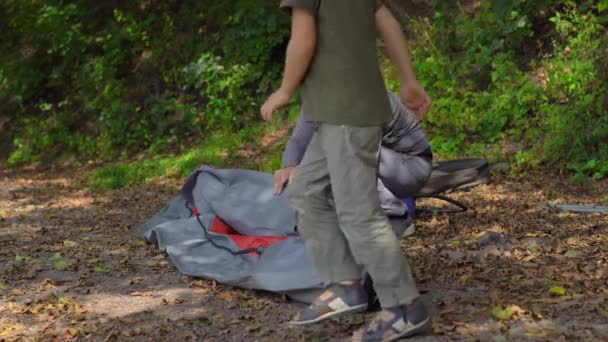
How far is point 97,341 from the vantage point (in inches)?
140

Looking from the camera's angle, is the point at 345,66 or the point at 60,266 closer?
the point at 345,66

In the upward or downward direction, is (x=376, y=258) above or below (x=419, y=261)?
above

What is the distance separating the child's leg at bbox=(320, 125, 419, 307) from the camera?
309 centimetres

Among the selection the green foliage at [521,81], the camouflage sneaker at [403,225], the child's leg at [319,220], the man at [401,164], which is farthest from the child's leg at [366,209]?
the green foliage at [521,81]

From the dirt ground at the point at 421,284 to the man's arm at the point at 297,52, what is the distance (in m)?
0.98

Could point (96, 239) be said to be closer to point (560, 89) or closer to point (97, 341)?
point (97, 341)

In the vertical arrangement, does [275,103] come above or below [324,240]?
above

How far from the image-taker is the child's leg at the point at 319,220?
10.9 ft

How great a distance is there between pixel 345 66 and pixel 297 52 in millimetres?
184

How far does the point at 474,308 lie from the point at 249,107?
23.3 feet

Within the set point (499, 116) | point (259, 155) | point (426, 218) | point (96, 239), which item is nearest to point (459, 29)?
point (499, 116)

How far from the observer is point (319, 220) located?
11.0 feet

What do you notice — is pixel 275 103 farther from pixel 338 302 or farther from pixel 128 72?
pixel 128 72

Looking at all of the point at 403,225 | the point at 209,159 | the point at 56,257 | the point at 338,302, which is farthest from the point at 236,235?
the point at 209,159
